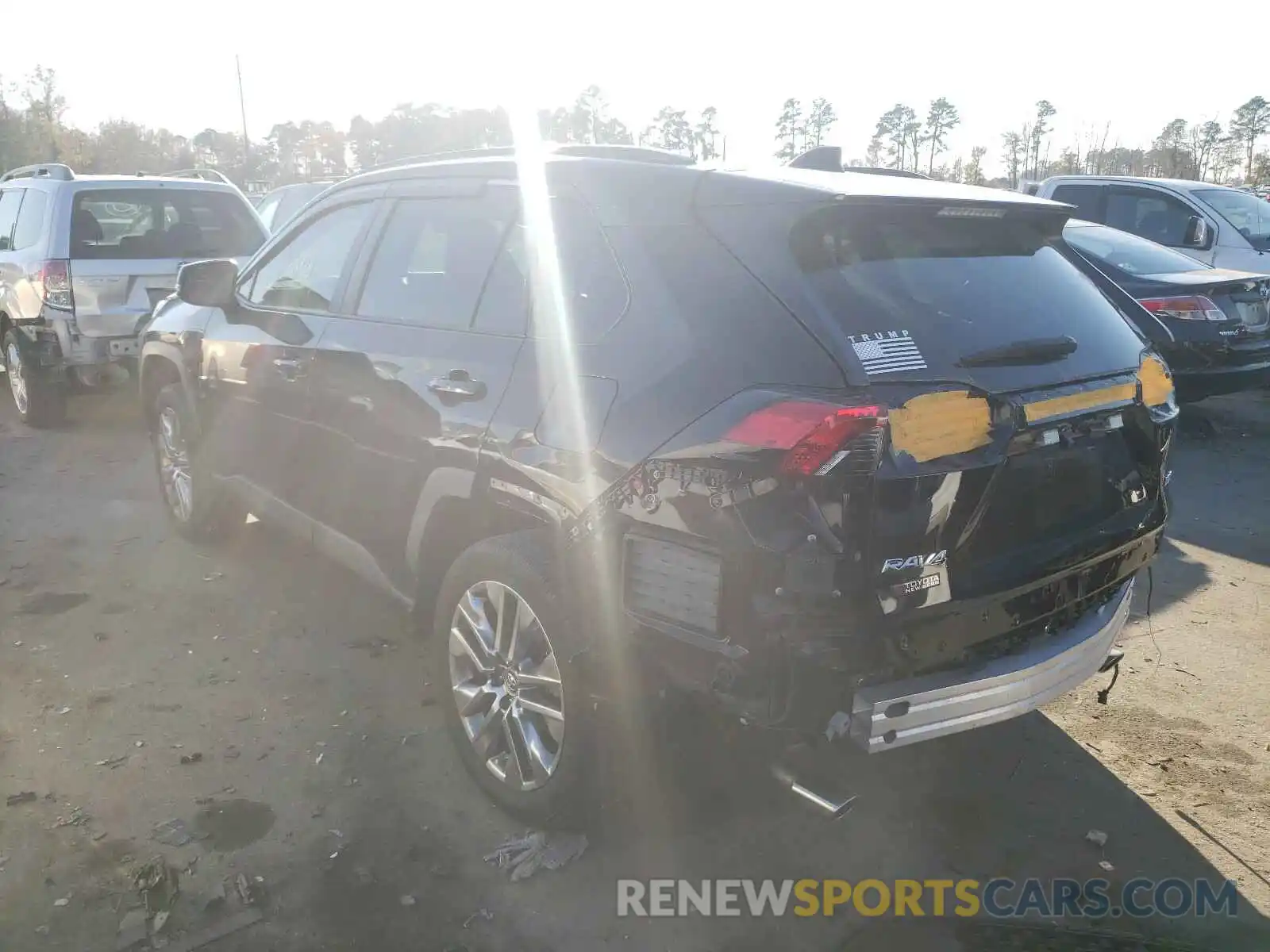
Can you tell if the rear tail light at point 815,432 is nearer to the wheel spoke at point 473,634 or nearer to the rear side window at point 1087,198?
the wheel spoke at point 473,634

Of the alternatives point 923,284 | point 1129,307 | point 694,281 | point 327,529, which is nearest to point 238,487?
point 327,529

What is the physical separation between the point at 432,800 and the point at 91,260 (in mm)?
6244

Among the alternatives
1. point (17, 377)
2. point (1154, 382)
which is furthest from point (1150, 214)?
point (17, 377)

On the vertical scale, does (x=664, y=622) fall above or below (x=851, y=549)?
below

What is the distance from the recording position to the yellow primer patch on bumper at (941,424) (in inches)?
85.4

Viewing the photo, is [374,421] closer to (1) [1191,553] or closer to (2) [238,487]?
(2) [238,487]

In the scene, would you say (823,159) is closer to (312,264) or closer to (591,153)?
(591,153)

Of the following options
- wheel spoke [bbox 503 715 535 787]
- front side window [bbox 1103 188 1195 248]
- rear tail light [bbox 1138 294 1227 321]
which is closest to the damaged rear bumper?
wheel spoke [bbox 503 715 535 787]

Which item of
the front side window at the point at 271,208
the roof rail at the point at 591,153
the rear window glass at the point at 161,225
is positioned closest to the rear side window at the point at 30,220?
the rear window glass at the point at 161,225

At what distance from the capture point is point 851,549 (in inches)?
83.7

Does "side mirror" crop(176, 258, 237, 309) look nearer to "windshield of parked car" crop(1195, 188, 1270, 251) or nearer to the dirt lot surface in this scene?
the dirt lot surface

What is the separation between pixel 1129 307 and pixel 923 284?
11.7ft

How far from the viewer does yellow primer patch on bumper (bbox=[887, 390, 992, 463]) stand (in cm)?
217

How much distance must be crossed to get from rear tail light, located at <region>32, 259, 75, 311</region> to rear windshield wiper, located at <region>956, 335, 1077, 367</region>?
24.1 feet
